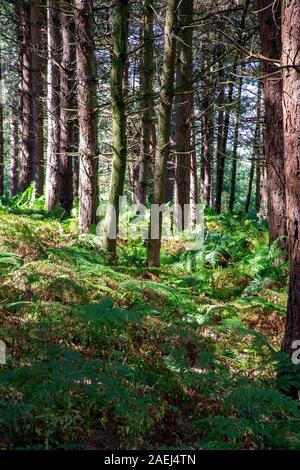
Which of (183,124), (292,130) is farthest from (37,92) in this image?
(292,130)

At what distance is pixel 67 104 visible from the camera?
12172 millimetres

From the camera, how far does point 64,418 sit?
3350 mm

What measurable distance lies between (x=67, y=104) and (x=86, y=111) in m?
3.34

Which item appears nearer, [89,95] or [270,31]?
[270,31]

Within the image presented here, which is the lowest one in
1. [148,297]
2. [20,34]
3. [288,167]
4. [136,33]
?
[148,297]

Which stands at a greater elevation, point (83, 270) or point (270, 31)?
point (270, 31)

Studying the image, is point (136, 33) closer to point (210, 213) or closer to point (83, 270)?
point (210, 213)

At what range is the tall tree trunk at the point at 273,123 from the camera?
26.0ft

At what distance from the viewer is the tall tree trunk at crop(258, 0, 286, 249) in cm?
792

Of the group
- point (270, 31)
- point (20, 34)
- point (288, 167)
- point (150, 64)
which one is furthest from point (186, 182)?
point (20, 34)

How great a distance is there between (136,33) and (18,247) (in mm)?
16104

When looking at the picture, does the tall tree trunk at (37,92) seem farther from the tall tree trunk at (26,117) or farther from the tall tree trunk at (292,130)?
the tall tree trunk at (292,130)

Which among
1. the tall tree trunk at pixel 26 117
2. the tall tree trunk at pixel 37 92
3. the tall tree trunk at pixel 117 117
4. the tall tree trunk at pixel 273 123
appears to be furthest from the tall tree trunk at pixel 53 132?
the tall tree trunk at pixel 273 123

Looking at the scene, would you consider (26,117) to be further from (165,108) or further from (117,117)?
(165,108)
